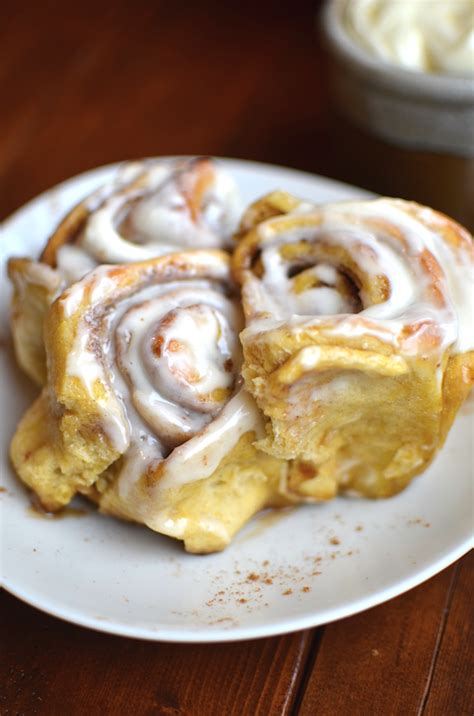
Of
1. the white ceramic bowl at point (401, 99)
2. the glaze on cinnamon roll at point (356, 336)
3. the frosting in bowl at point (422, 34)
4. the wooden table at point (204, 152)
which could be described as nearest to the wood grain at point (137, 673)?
the wooden table at point (204, 152)

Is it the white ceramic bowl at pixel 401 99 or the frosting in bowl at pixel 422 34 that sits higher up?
the frosting in bowl at pixel 422 34

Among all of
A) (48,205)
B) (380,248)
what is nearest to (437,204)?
(380,248)

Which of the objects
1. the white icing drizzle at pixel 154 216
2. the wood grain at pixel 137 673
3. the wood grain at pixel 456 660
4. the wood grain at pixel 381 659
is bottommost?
the wood grain at pixel 456 660

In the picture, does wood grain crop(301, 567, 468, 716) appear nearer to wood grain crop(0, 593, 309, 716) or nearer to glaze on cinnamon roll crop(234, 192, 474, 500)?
wood grain crop(0, 593, 309, 716)

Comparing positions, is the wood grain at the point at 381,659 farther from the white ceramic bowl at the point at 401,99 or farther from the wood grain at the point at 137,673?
the white ceramic bowl at the point at 401,99

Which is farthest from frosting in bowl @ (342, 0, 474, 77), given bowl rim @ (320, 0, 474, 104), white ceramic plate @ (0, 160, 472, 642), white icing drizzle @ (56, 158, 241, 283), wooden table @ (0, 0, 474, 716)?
white ceramic plate @ (0, 160, 472, 642)

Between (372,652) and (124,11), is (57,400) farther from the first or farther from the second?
(124,11)
